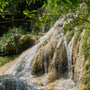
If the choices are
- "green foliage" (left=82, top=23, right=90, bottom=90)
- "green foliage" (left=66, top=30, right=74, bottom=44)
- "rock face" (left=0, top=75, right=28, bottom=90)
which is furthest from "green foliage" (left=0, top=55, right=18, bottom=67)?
"green foliage" (left=82, top=23, right=90, bottom=90)

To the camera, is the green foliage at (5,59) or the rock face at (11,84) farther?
the green foliage at (5,59)

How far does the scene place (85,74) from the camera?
19.3 ft

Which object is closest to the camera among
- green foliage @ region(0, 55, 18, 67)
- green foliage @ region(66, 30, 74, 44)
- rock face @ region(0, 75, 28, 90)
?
rock face @ region(0, 75, 28, 90)

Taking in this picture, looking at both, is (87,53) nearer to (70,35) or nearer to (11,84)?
(70,35)

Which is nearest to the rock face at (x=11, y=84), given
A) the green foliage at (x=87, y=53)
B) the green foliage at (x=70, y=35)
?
the green foliage at (x=87, y=53)

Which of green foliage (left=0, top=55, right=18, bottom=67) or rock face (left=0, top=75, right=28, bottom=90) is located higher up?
rock face (left=0, top=75, right=28, bottom=90)

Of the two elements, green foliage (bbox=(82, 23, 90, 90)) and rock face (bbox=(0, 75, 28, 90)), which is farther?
rock face (bbox=(0, 75, 28, 90))

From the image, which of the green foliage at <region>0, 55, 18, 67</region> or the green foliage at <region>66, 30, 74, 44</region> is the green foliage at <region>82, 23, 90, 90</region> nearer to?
the green foliage at <region>66, 30, 74, 44</region>

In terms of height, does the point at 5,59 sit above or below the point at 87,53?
below

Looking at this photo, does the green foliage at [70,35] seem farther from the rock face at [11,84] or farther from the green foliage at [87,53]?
the rock face at [11,84]

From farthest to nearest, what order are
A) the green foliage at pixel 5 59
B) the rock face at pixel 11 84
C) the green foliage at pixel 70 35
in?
the green foliage at pixel 5 59 → the green foliage at pixel 70 35 → the rock face at pixel 11 84

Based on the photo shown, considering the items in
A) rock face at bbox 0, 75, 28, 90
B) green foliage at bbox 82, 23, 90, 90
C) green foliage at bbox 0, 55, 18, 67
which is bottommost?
green foliage at bbox 0, 55, 18, 67

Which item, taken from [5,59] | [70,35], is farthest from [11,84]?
[5,59]

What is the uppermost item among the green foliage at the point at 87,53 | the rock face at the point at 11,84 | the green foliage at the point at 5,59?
the green foliage at the point at 87,53
